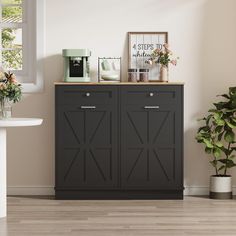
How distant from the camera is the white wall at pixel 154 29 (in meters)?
6.45

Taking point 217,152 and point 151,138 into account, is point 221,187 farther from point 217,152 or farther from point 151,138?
point 151,138

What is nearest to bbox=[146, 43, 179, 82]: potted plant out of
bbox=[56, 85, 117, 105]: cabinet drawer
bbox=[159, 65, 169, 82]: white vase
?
bbox=[159, 65, 169, 82]: white vase

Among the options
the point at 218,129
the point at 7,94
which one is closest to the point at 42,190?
the point at 7,94

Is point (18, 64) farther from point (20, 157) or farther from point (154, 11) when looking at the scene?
point (154, 11)

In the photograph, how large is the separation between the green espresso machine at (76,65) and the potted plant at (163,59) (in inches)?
23.8

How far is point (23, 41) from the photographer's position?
6.59m

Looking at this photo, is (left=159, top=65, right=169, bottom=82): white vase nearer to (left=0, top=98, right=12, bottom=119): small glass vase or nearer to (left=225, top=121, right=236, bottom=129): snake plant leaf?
(left=225, top=121, right=236, bottom=129): snake plant leaf

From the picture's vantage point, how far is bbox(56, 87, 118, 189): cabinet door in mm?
6172

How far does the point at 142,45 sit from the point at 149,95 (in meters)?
0.58

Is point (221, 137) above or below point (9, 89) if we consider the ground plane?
below

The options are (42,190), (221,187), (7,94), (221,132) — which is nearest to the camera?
(7,94)

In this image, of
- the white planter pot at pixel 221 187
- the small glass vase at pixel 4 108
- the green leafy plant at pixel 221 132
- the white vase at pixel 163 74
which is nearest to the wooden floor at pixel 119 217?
the white planter pot at pixel 221 187

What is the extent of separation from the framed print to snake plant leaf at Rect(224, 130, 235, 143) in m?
0.97

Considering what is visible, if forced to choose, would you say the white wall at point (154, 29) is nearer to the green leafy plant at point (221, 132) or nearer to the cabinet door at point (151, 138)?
the green leafy plant at point (221, 132)
